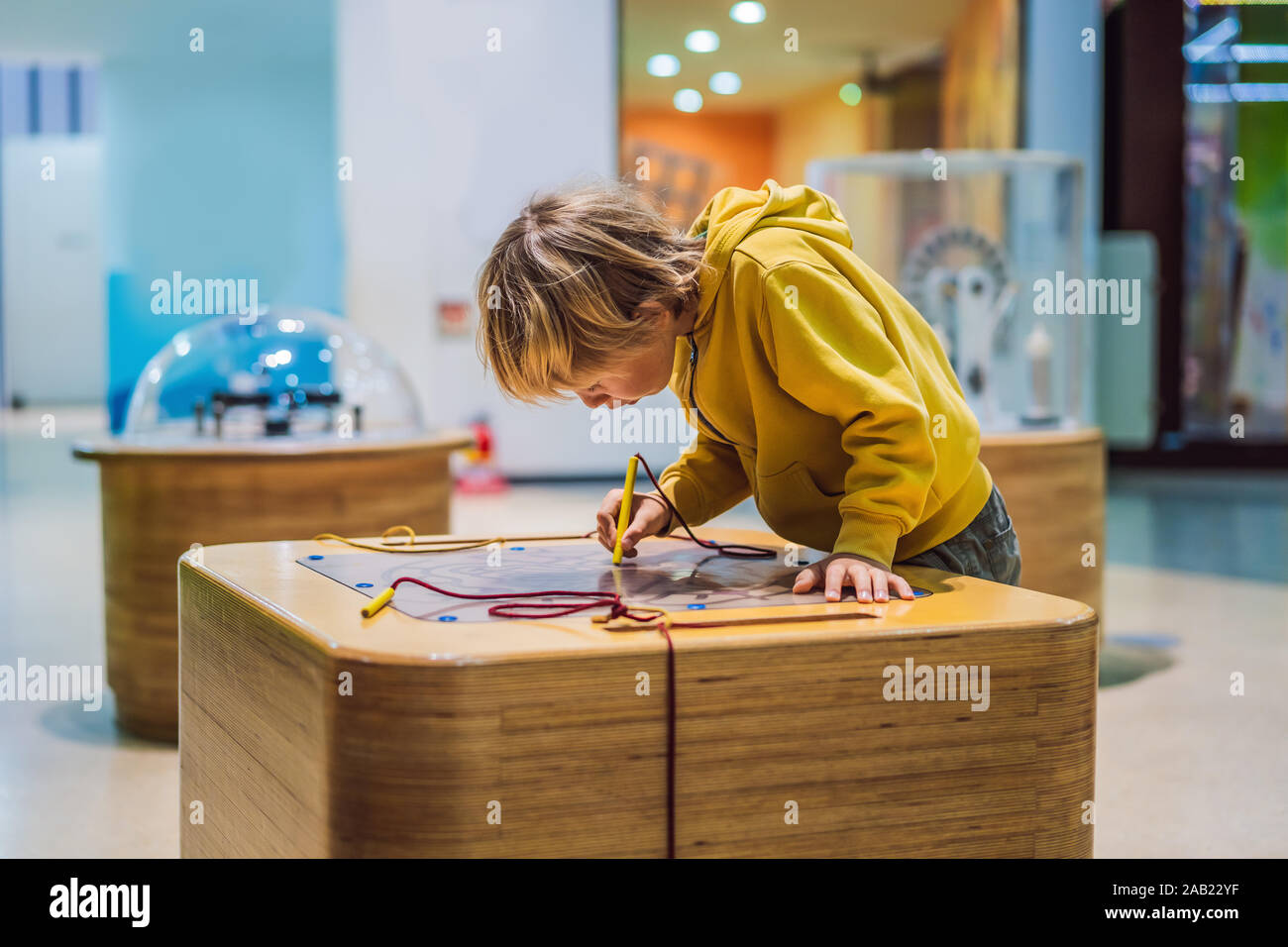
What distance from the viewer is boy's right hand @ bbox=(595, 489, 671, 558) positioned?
1676 millimetres

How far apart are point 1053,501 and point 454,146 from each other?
18.2 feet

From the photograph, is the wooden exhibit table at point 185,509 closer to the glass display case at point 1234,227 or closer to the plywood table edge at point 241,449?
the plywood table edge at point 241,449

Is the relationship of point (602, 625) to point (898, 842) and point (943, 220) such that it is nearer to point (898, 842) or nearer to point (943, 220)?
point (898, 842)

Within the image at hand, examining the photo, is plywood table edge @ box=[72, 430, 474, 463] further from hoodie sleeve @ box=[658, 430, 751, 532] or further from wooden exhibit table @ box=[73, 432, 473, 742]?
hoodie sleeve @ box=[658, 430, 751, 532]

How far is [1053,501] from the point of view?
3473 mm

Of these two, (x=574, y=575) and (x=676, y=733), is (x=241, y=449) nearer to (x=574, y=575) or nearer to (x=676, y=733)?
(x=574, y=575)

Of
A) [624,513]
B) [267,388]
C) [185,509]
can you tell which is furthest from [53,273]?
[624,513]

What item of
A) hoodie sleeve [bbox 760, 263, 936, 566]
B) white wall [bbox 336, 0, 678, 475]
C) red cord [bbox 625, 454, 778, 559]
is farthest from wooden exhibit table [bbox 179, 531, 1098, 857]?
white wall [bbox 336, 0, 678, 475]

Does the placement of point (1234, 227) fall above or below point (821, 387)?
above

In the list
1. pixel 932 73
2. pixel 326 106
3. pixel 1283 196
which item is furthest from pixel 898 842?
pixel 326 106

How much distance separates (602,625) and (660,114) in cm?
760

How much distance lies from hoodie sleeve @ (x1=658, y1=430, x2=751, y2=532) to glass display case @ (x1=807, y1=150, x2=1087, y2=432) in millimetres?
2402

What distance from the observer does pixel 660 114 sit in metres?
8.37

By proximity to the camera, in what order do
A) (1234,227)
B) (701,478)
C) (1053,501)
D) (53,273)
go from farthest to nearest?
(53,273)
(1234,227)
(1053,501)
(701,478)
